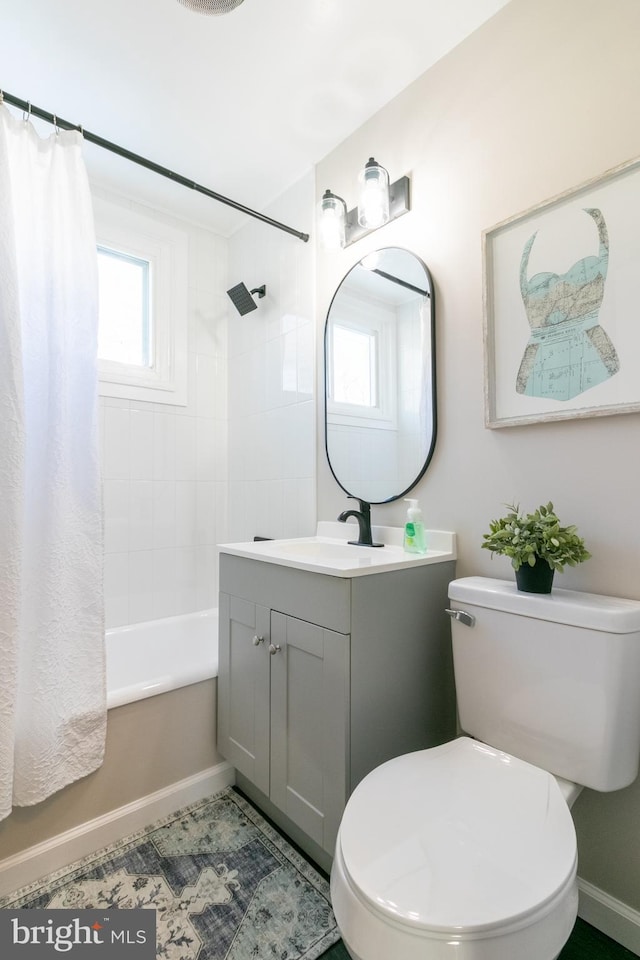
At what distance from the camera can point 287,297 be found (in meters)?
2.16

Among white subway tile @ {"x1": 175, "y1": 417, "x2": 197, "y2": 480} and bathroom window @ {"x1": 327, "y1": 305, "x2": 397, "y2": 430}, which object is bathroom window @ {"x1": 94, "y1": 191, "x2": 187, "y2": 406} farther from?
bathroom window @ {"x1": 327, "y1": 305, "x2": 397, "y2": 430}

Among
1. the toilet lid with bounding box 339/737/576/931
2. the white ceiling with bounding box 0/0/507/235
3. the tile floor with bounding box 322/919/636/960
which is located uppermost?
the white ceiling with bounding box 0/0/507/235

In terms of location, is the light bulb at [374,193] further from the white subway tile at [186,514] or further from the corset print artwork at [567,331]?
the white subway tile at [186,514]

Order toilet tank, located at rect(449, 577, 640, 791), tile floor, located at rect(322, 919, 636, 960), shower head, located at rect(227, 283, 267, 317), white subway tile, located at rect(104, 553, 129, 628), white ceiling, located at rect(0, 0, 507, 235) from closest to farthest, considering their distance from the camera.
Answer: toilet tank, located at rect(449, 577, 640, 791) → tile floor, located at rect(322, 919, 636, 960) → white ceiling, located at rect(0, 0, 507, 235) → white subway tile, located at rect(104, 553, 129, 628) → shower head, located at rect(227, 283, 267, 317)

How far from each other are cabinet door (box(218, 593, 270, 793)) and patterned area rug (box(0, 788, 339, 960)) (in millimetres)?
182

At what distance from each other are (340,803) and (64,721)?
2.67ft

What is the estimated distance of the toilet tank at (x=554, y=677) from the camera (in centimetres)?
98

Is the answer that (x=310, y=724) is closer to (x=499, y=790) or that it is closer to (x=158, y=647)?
(x=499, y=790)

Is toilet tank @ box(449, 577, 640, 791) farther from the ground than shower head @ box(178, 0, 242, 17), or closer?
closer

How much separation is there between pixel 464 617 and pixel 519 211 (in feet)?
3.65

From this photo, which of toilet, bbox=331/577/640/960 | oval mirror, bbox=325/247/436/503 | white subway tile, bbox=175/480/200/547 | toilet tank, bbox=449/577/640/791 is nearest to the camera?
toilet, bbox=331/577/640/960

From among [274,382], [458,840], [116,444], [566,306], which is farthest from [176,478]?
[458,840]

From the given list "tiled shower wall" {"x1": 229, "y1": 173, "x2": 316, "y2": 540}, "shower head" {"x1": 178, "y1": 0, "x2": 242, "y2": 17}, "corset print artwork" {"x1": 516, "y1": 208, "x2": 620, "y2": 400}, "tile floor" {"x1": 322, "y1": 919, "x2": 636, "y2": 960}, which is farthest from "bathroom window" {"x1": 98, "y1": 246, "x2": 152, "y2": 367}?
"tile floor" {"x1": 322, "y1": 919, "x2": 636, "y2": 960}

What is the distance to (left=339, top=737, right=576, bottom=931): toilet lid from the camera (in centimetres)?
69
